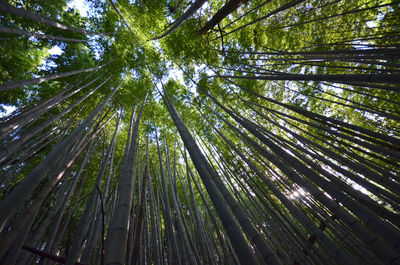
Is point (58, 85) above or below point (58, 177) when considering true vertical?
above

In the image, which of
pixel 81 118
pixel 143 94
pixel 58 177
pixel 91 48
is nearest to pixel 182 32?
pixel 143 94

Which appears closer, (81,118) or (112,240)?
(112,240)

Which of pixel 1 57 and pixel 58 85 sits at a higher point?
pixel 1 57

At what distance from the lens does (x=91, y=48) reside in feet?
17.4

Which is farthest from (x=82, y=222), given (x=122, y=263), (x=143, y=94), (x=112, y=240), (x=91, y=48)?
(x=91, y=48)

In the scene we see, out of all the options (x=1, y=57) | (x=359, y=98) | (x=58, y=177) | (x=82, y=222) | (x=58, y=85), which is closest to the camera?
(x=58, y=177)

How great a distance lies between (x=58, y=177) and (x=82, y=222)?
481mm

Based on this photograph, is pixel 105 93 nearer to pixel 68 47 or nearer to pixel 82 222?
pixel 68 47

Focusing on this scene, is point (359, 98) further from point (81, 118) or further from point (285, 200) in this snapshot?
point (81, 118)

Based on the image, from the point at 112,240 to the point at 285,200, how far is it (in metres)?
1.73

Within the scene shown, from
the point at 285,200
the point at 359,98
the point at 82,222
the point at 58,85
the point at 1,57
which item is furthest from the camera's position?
the point at 58,85

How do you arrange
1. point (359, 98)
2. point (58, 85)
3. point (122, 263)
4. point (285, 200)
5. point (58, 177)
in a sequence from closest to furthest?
point (122, 263), point (58, 177), point (285, 200), point (359, 98), point (58, 85)

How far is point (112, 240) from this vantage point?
0.90 metres

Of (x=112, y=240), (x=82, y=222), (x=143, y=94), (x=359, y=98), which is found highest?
(x=143, y=94)
